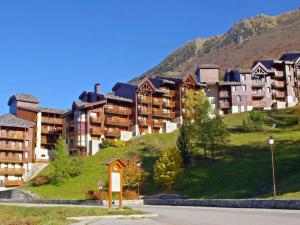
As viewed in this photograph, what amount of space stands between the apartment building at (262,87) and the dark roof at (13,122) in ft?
164

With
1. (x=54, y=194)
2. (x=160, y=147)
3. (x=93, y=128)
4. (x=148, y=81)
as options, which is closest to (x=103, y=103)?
(x=93, y=128)

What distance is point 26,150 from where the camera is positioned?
91875 millimetres

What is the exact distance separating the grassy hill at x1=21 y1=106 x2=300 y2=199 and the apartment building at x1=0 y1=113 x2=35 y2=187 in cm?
576

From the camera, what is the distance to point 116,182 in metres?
34.7

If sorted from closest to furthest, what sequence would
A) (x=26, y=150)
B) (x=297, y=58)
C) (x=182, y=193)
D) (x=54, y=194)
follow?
(x=182, y=193)
(x=54, y=194)
(x=26, y=150)
(x=297, y=58)

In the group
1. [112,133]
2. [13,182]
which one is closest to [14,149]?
[13,182]

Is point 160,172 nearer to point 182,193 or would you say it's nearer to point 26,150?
point 182,193

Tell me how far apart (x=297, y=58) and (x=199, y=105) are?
53.3 metres

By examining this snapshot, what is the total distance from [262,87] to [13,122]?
212 feet

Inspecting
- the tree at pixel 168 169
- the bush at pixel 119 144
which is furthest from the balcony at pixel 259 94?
the tree at pixel 168 169

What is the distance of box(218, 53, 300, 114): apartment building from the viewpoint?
118 meters

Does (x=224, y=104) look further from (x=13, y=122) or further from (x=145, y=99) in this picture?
(x=13, y=122)

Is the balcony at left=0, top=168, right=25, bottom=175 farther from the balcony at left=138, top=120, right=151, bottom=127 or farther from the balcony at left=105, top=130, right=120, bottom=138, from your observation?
the balcony at left=138, top=120, right=151, bottom=127

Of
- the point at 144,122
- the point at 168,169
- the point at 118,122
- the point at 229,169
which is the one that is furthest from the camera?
the point at 144,122
